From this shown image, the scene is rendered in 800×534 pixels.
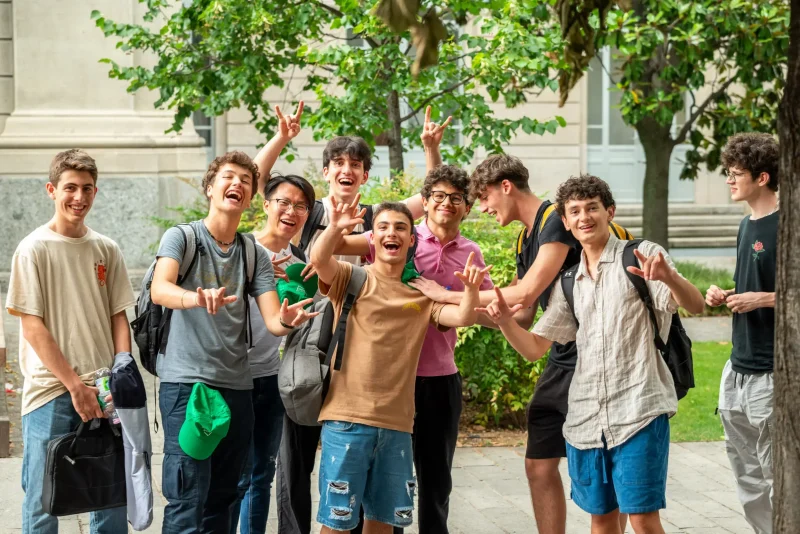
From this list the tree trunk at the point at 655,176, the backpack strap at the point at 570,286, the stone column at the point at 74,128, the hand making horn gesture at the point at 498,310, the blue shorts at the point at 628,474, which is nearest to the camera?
the blue shorts at the point at 628,474

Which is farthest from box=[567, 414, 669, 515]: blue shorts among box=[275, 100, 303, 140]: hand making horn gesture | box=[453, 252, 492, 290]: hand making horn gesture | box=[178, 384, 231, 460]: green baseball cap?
box=[275, 100, 303, 140]: hand making horn gesture

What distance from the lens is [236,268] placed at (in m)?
4.81

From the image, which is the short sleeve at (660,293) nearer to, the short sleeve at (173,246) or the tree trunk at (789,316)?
the tree trunk at (789,316)

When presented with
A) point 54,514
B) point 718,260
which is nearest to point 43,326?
point 54,514

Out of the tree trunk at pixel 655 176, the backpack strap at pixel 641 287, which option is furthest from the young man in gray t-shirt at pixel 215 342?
the tree trunk at pixel 655 176

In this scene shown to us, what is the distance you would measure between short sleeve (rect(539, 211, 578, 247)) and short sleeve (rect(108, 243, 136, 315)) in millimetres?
1864

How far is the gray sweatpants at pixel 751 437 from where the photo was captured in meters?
5.02

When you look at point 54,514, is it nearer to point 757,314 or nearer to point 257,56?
point 757,314

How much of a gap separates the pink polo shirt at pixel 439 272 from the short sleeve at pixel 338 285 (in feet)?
1.47

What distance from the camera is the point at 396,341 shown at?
4793mm

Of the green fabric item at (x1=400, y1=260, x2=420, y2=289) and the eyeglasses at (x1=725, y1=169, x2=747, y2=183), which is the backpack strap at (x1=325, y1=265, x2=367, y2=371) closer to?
the green fabric item at (x1=400, y1=260, x2=420, y2=289)

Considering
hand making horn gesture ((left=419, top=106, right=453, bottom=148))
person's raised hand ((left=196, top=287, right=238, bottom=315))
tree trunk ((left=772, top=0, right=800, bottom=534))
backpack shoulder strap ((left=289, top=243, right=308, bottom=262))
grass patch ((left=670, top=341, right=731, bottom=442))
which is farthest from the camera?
grass patch ((left=670, top=341, right=731, bottom=442))

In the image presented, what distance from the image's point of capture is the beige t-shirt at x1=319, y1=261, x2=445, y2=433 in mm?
4707

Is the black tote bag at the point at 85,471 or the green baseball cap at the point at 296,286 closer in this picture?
the black tote bag at the point at 85,471
